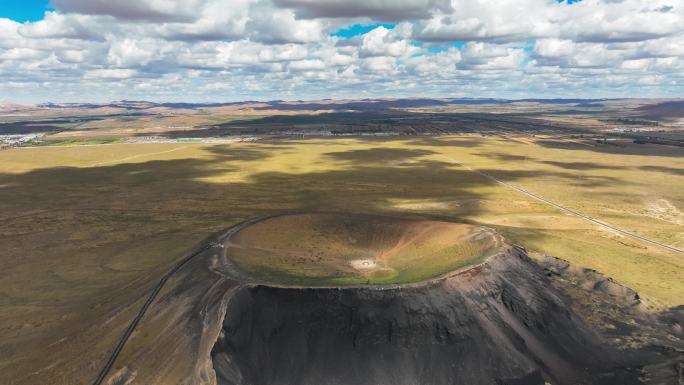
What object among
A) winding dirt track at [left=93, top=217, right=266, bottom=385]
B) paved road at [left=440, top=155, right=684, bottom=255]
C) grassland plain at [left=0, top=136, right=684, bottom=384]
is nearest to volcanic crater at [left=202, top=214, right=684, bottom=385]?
winding dirt track at [left=93, top=217, right=266, bottom=385]

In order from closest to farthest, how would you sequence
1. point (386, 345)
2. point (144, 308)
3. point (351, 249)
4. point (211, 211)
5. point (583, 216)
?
point (386, 345), point (144, 308), point (351, 249), point (583, 216), point (211, 211)

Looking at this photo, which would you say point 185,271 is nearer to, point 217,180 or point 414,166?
point 217,180

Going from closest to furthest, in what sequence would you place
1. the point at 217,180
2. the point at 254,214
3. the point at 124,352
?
the point at 124,352 < the point at 254,214 < the point at 217,180

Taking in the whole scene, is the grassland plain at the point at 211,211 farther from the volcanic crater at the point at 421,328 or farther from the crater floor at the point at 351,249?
Result: the crater floor at the point at 351,249

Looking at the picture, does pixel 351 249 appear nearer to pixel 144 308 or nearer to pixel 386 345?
pixel 386 345

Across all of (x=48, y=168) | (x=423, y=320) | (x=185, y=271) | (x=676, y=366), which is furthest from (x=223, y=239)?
(x=48, y=168)

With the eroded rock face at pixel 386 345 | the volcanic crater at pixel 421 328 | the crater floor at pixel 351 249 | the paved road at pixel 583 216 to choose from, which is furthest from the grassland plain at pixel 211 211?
the eroded rock face at pixel 386 345

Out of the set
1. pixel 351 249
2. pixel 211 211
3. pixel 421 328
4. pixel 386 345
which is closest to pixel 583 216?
pixel 351 249
